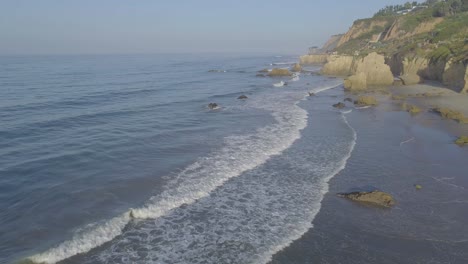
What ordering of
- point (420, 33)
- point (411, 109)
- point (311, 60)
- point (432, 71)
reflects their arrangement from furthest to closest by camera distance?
point (311, 60), point (420, 33), point (432, 71), point (411, 109)

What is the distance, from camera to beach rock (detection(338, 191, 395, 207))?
12531mm

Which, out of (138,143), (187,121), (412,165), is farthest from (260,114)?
(412,165)

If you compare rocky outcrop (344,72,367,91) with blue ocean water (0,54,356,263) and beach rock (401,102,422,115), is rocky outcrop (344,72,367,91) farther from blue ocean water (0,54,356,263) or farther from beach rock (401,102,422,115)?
blue ocean water (0,54,356,263)

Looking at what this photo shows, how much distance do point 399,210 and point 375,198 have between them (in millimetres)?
853

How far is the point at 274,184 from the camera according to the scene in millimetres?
14844

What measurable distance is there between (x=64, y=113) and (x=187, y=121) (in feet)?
32.8

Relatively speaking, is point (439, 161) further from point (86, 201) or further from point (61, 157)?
point (61, 157)

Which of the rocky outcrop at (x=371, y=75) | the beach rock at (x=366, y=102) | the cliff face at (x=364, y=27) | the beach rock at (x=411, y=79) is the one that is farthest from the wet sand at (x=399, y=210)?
the cliff face at (x=364, y=27)

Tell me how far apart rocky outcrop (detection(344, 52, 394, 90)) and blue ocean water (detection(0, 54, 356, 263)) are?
554 inches

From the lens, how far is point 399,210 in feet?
39.7

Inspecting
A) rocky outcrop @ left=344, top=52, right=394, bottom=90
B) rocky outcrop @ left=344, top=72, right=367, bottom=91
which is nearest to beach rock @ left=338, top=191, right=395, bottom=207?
rocky outcrop @ left=344, top=72, right=367, bottom=91

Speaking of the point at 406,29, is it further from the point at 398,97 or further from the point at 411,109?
the point at 411,109

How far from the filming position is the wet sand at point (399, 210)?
379 inches

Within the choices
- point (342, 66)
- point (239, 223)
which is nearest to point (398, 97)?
point (239, 223)
